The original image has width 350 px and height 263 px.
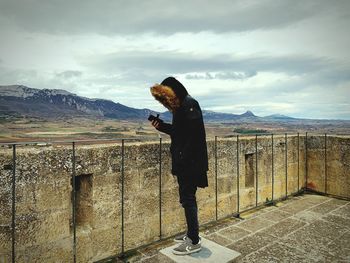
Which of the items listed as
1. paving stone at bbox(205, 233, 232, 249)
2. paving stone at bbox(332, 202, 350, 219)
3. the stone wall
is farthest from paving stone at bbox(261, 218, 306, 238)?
paving stone at bbox(332, 202, 350, 219)

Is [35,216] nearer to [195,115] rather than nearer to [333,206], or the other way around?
[195,115]

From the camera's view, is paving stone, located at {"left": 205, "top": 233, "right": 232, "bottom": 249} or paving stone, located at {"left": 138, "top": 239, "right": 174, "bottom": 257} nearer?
paving stone, located at {"left": 138, "top": 239, "right": 174, "bottom": 257}

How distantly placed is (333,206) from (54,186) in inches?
209

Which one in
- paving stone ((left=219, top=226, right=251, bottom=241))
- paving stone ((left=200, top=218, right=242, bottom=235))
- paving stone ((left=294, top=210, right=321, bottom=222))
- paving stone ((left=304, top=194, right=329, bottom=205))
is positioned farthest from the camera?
paving stone ((left=304, top=194, right=329, bottom=205))

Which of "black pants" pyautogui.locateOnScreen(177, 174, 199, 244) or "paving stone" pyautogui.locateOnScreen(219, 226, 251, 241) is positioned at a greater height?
"black pants" pyautogui.locateOnScreen(177, 174, 199, 244)

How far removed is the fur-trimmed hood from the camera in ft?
10.2

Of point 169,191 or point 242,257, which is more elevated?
point 169,191

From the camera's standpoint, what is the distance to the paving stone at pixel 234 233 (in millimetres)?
4321

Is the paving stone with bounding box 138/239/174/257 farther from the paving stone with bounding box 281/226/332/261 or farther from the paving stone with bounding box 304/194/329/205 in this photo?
the paving stone with bounding box 304/194/329/205

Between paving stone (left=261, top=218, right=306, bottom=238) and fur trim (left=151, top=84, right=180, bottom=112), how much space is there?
2695 mm

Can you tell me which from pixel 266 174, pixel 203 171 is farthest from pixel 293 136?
pixel 203 171

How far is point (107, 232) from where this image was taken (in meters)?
3.71

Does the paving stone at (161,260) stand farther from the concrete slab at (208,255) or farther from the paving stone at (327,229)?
the paving stone at (327,229)

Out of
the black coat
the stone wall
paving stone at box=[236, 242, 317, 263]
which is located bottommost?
paving stone at box=[236, 242, 317, 263]
